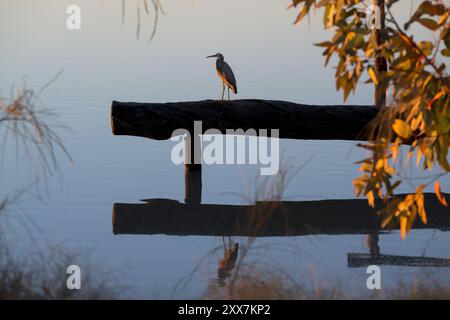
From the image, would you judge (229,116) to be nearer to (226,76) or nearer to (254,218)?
(254,218)

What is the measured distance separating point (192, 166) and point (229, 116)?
1039 mm

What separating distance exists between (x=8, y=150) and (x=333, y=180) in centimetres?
482

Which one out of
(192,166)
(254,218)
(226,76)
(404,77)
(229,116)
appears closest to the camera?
(404,77)

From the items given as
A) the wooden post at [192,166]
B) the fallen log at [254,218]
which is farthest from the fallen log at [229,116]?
the fallen log at [254,218]

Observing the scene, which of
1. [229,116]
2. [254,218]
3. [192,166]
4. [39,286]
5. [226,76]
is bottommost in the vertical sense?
[39,286]

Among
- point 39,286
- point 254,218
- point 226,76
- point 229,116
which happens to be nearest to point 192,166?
point 229,116

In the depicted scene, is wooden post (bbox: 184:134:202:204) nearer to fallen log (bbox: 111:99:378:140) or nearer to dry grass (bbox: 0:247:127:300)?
fallen log (bbox: 111:99:378:140)

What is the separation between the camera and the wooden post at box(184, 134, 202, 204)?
1287 centimetres

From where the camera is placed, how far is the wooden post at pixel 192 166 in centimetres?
1287

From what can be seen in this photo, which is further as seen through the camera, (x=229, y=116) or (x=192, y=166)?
(x=192, y=166)

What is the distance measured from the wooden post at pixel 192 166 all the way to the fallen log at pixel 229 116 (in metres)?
0.39

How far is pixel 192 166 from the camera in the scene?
43.5 feet

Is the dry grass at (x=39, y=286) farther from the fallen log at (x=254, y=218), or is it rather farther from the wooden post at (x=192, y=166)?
the wooden post at (x=192, y=166)
